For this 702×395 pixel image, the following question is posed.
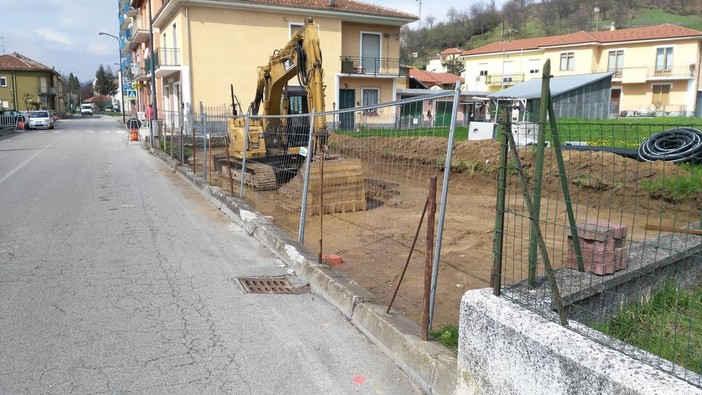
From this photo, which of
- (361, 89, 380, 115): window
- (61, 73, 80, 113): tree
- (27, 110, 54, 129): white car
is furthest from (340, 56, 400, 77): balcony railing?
(61, 73, 80, 113): tree

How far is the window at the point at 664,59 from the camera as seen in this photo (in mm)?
54375

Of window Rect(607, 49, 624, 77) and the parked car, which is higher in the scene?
window Rect(607, 49, 624, 77)

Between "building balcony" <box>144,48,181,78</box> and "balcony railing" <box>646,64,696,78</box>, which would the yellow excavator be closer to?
"building balcony" <box>144,48,181,78</box>

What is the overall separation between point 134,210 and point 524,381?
9261mm

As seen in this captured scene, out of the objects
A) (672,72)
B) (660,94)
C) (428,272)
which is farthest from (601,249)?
(660,94)

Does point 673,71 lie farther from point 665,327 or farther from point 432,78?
point 665,327

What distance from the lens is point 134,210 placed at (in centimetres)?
1078

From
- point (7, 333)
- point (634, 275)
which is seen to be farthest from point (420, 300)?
point (7, 333)

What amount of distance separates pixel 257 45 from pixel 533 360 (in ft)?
105

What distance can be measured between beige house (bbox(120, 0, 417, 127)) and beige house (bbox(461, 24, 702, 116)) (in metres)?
23.2

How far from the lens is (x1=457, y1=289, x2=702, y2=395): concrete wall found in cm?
265

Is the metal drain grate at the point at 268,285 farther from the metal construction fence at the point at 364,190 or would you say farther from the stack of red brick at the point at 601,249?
the stack of red brick at the point at 601,249

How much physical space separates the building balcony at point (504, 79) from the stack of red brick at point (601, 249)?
64623 mm

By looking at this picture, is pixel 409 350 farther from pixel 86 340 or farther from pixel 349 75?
pixel 349 75
